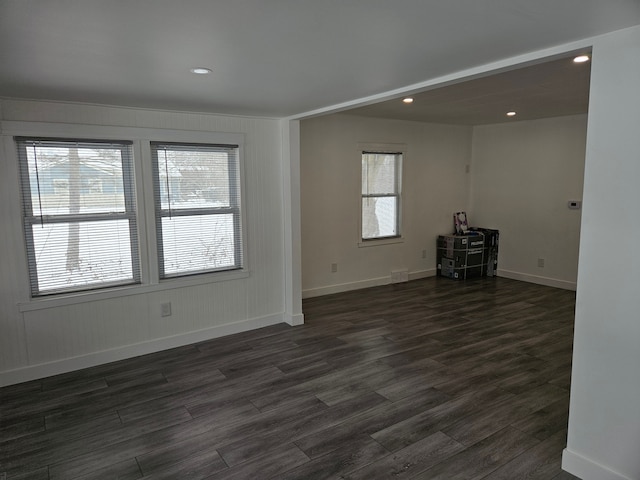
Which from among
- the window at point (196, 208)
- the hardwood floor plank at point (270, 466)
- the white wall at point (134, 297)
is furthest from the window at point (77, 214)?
the hardwood floor plank at point (270, 466)

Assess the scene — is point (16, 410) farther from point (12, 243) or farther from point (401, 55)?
point (401, 55)

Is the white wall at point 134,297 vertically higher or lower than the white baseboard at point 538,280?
higher

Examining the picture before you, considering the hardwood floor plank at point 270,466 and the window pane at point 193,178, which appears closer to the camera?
the hardwood floor plank at point 270,466

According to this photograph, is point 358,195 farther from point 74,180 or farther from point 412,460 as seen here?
point 412,460

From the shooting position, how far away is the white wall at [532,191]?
20.1ft

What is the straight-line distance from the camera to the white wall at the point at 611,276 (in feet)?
6.54

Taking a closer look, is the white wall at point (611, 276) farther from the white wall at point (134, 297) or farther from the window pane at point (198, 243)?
the window pane at point (198, 243)

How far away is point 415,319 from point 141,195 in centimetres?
324

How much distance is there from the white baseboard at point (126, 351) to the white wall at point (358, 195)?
1363 millimetres

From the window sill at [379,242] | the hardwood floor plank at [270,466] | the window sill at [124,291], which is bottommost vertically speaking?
the hardwood floor plank at [270,466]

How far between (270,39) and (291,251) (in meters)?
3.01

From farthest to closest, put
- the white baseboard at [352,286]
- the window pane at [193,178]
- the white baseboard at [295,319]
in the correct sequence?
the white baseboard at [352,286], the white baseboard at [295,319], the window pane at [193,178]

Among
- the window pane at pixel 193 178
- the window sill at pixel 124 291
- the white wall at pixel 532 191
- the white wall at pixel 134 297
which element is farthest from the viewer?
the white wall at pixel 532 191

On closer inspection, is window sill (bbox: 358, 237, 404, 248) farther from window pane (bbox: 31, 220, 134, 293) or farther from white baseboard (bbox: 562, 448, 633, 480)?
white baseboard (bbox: 562, 448, 633, 480)
